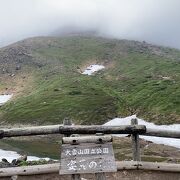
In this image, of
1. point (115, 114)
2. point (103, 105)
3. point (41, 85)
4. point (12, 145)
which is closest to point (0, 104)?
point (41, 85)

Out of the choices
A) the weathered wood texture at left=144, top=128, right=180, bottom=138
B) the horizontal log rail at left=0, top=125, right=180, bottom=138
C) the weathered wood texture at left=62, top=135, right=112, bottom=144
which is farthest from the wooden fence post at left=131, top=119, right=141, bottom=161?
the weathered wood texture at left=62, top=135, right=112, bottom=144

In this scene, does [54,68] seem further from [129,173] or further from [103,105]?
[129,173]

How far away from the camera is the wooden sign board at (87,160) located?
447 inches

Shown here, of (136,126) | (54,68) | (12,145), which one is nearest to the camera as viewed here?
(136,126)

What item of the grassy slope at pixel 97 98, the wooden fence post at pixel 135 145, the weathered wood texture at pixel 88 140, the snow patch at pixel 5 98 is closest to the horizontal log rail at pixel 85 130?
the wooden fence post at pixel 135 145

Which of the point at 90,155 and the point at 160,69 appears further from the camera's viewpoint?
the point at 160,69

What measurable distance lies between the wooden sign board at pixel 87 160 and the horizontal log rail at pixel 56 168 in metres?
3.35

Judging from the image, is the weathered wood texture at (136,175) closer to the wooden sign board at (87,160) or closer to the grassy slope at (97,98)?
the wooden sign board at (87,160)

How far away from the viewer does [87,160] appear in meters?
11.5

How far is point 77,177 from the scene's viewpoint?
472 inches

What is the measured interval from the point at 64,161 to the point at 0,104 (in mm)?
128276

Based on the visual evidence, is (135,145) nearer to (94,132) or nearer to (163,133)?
(163,133)

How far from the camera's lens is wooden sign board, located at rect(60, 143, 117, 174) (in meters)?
11.4

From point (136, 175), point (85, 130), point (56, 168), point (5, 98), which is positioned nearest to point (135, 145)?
point (136, 175)
